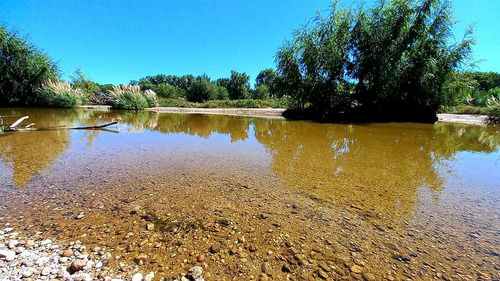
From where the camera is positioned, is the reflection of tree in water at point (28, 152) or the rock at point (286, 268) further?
the reflection of tree in water at point (28, 152)

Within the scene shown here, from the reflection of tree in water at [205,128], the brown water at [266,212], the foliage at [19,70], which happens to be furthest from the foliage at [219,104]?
the brown water at [266,212]

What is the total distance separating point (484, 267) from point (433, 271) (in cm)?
43

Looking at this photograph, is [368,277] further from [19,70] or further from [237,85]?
[237,85]

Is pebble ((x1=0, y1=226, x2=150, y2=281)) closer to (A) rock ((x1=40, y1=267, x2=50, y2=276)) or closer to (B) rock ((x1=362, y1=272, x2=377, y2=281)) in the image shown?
(A) rock ((x1=40, y1=267, x2=50, y2=276))

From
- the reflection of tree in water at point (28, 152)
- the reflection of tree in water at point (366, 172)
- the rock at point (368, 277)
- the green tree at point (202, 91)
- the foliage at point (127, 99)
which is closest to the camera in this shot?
the rock at point (368, 277)

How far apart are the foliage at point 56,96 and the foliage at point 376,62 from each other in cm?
1798

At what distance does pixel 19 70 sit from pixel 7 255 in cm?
2484

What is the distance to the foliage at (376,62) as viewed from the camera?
12148 millimetres

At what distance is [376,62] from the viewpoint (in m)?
12.5

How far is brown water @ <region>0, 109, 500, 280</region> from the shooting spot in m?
1.54

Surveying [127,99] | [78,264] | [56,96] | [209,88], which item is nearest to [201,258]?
[78,264]

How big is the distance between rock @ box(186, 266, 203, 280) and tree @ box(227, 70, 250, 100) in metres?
54.5

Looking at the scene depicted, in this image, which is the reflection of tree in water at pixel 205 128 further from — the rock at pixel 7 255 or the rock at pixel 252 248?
the rock at pixel 7 255

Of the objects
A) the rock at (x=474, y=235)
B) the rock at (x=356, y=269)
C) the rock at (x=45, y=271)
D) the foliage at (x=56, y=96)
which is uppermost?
the foliage at (x=56, y=96)
